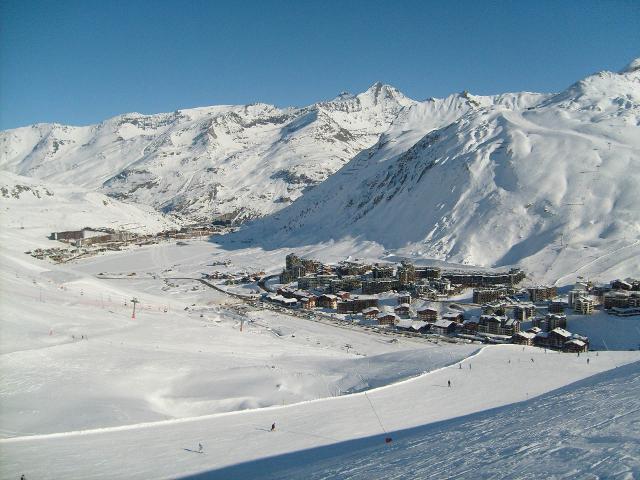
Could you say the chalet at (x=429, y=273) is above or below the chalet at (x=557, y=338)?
above

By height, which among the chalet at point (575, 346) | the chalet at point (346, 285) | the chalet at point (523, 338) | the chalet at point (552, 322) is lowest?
the chalet at point (575, 346)

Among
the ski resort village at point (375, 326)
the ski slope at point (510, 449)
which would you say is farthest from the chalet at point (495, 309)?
the ski slope at point (510, 449)

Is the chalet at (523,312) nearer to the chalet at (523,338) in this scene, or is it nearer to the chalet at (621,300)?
the chalet at (523,338)

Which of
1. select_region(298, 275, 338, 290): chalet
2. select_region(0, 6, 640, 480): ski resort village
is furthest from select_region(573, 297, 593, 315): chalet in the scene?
select_region(298, 275, 338, 290): chalet

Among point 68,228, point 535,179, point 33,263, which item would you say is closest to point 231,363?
point 33,263

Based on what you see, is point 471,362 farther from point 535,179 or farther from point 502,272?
point 535,179

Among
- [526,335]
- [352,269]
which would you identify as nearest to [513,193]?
[352,269]
